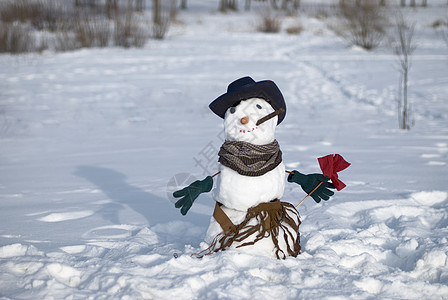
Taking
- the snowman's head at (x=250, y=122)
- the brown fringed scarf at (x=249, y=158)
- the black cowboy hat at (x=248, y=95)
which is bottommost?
the brown fringed scarf at (x=249, y=158)

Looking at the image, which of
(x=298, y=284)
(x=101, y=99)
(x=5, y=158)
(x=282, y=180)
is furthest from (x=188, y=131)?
(x=298, y=284)

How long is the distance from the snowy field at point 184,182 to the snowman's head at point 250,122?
0.53 meters

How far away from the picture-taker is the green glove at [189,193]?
2.16 m

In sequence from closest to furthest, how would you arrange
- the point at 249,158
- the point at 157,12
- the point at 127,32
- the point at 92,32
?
the point at 249,158 < the point at 92,32 < the point at 127,32 < the point at 157,12

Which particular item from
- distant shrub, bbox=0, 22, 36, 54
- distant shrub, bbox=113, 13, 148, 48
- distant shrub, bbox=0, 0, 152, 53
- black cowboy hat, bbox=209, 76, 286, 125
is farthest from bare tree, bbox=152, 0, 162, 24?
black cowboy hat, bbox=209, 76, 286, 125

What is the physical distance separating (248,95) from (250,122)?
127mm

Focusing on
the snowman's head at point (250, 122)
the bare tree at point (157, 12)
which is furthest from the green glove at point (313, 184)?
the bare tree at point (157, 12)

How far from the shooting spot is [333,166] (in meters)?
2.35

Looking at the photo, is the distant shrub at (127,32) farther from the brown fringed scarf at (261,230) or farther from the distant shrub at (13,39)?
the brown fringed scarf at (261,230)

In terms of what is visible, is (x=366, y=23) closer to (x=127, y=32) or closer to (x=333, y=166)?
(x=127, y=32)

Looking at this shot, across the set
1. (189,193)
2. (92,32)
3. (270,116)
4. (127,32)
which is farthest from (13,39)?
(270,116)

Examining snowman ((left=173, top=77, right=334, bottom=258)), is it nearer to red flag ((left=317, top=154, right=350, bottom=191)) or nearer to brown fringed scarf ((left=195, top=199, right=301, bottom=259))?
brown fringed scarf ((left=195, top=199, right=301, bottom=259))

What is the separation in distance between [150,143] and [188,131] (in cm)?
59

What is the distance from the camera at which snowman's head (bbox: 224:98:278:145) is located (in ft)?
7.05
